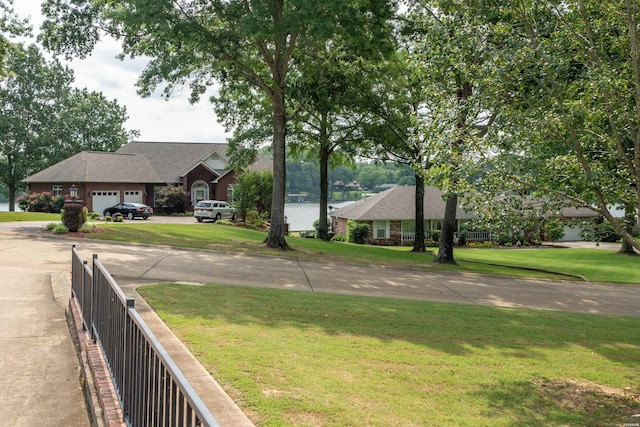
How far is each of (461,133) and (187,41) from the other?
16.7 meters

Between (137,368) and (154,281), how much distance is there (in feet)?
33.2

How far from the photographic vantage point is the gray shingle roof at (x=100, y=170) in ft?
165

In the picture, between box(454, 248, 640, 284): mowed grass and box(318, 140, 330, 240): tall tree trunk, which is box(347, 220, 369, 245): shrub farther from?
box(454, 248, 640, 284): mowed grass

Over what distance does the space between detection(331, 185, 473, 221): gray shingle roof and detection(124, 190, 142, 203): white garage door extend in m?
19.9

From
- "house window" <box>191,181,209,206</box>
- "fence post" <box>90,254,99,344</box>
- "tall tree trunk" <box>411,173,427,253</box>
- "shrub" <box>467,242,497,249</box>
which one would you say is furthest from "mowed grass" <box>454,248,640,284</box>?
"house window" <box>191,181,209,206</box>

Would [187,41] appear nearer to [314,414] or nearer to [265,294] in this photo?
[265,294]

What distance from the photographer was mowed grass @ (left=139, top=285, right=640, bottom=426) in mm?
5895

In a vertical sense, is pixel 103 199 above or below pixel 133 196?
below

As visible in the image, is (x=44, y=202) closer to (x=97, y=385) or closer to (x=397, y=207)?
(x=397, y=207)

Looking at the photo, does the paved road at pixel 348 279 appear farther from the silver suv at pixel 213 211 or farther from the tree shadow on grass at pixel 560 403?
the silver suv at pixel 213 211

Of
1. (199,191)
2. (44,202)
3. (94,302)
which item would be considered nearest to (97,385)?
(94,302)

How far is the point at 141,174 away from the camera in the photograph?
53656mm

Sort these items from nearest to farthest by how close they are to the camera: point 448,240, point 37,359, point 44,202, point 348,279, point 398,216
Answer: point 37,359
point 348,279
point 448,240
point 44,202
point 398,216

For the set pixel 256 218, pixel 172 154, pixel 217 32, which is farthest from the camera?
pixel 172 154
